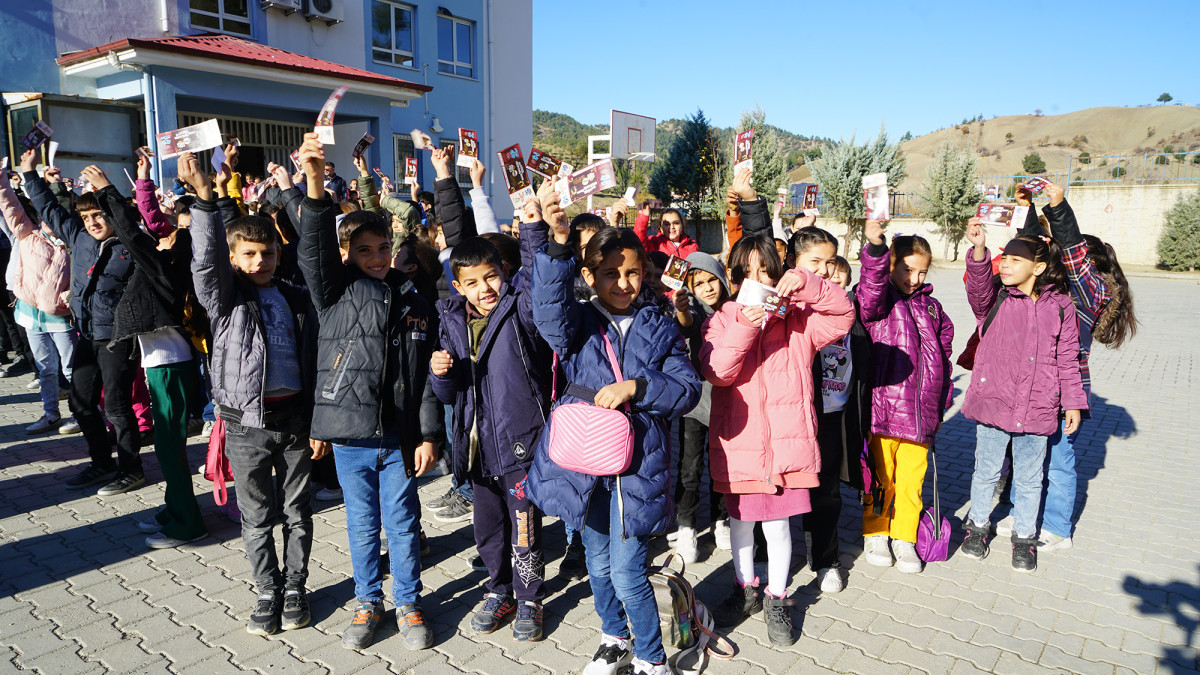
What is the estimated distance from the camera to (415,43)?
20.6 m

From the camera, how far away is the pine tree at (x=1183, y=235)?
23281 mm

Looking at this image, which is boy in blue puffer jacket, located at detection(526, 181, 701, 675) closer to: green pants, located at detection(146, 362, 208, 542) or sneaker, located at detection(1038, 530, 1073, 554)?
green pants, located at detection(146, 362, 208, 542)

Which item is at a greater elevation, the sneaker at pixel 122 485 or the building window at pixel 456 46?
the building window at pixel 456 46

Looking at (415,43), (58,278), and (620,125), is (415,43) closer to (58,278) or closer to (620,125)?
(620,125)

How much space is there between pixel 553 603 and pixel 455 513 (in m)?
1.37

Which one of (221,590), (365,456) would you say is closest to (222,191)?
(365,456)

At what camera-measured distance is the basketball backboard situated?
82.0 feet

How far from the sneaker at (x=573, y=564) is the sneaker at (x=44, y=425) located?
543 centimetres

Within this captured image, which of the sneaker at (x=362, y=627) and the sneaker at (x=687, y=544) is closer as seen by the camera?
the sneaker at (x=362, y=627)

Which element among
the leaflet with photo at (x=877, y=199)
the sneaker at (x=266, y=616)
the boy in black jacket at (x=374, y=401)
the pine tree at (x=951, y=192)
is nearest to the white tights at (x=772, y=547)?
the boy in black jacket at (x=374, y=401)

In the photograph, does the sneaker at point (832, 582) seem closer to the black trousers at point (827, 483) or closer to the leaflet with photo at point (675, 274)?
the black trousers at point (827, 483)

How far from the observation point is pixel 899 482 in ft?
13.7

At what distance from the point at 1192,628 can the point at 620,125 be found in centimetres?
2400

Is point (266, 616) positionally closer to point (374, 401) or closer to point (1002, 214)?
point (374, 401)
